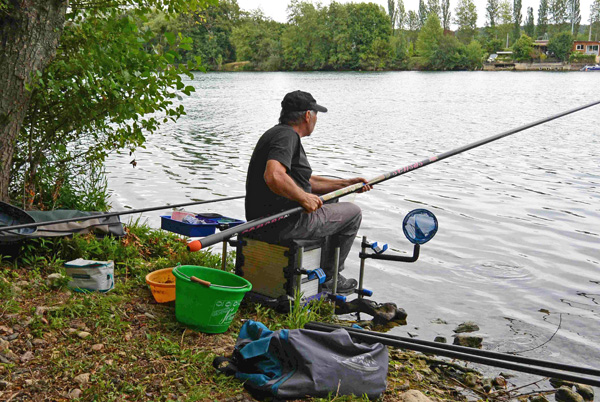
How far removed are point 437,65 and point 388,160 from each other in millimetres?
90290

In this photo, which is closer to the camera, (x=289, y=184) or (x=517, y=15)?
(x=289, y=184)

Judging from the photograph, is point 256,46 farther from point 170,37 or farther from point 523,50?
point 170,37

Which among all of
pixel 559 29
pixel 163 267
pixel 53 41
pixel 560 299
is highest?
pixel 559 29

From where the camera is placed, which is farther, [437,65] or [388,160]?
[437,65]

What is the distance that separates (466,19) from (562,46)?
1362 inches

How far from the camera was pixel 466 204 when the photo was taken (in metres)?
9.90

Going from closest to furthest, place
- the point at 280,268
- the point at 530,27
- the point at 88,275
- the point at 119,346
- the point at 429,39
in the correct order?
the point at 119,346
the point at 88,275
the point at 280,268
the point at 429,39
the point at 530,27

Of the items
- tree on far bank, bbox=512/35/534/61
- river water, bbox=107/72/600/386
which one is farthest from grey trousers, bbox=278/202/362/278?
tree on far bank, bbox=512/35/534/61

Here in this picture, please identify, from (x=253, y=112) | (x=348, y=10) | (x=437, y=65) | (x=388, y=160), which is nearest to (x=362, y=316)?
(x=388, y=160)

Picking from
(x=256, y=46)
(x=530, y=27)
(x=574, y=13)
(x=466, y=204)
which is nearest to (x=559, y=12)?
(x=574, y=13)

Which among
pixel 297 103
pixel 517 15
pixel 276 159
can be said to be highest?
pixel 517 15

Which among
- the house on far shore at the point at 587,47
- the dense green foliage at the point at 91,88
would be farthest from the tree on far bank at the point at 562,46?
the dense green foliage at the point at 91,88

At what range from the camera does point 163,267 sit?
195 inches

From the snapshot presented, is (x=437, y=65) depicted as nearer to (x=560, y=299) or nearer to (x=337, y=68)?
(x=337, y=68)
